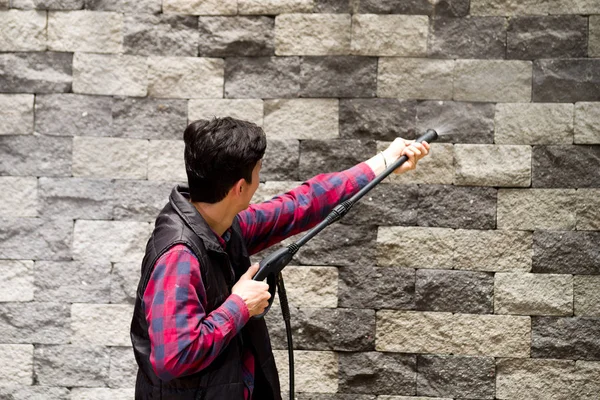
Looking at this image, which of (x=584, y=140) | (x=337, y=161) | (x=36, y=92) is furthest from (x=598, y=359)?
(x=36, y=92)

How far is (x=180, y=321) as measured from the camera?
194cm

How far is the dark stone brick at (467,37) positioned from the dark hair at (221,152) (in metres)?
1.77

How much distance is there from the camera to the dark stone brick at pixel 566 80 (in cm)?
356

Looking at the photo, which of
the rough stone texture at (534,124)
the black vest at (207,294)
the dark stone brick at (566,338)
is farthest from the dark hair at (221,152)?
the dark stone brick at (566,338)

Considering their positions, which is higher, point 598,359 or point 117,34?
point 117,34

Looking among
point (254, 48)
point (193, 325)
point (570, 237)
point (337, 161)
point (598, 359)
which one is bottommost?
point (598, 359)

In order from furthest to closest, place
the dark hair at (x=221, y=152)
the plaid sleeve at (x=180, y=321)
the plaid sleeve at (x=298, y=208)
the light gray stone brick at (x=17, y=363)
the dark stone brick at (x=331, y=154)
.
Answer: the light gray stone brick at (x=17, y=363) < the dark stone brick at (x=331, y=154) < the plaid sleeve at (x=298, y=208) < the dark hair at (x=221, y=152) < the plaid sleeve at (x=180, y=321)

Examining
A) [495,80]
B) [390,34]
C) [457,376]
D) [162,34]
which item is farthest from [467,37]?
[457,376]

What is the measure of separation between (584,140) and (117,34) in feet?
7.69

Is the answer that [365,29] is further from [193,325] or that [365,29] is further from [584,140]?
[193,325]

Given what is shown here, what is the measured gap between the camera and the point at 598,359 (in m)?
3.59

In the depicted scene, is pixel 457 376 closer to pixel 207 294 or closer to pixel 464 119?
pixel 464 119

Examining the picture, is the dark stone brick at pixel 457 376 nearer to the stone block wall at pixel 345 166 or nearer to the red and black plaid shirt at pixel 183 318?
the stone block wall at pixel 345 166

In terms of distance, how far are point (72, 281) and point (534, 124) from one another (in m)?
2.41
